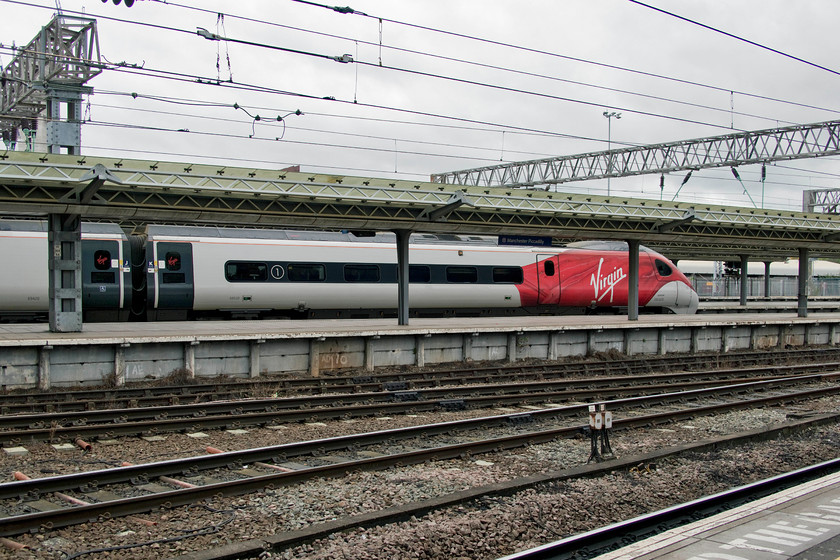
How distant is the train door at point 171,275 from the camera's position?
2311cm

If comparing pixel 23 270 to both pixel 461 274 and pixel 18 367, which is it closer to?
pixel 18 367

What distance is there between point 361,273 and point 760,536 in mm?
20998

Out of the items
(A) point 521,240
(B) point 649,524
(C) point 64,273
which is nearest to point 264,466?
(B) point 649,524

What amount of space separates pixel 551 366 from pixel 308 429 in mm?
10308

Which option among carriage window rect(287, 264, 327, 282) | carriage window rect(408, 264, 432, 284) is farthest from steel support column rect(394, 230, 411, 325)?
carriage window rect(408, 264, 432, 284)

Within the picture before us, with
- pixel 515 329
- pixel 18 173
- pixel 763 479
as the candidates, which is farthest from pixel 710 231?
pixel 18 173

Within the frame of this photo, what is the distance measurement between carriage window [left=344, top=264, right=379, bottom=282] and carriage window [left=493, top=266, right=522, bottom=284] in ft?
16.2

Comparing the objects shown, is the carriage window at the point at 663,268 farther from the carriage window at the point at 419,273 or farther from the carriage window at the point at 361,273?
the carriage window at the point at 361,273

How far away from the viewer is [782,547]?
6090 millimetres

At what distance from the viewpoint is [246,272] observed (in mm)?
24438

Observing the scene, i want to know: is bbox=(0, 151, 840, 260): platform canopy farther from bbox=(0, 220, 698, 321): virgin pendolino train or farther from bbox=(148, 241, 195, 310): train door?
bbox=(0, 220, 698, 321): virgin pendolino train

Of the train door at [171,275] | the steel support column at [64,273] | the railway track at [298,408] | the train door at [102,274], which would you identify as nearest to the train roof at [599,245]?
the railway track at [298,408]

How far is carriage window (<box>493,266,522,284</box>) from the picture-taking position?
95.1ft

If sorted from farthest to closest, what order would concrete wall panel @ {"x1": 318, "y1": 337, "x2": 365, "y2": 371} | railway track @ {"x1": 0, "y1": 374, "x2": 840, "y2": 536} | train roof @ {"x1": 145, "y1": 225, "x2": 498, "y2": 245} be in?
1. train roof @ {"x1": 145, "y1": 225, "x2": 498, "y2": 245}
2. concrete wall panel @ {"x1": 318, "y1": 337, "x2": 365, "y2": 371}
3. railway track @ {"x1": 0, "y1": 374, "x2": 840, "y2": 536}
